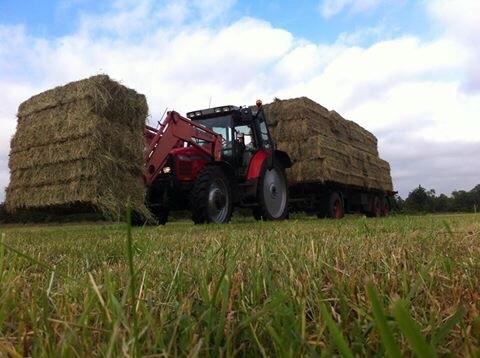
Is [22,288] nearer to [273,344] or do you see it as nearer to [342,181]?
[273,344]

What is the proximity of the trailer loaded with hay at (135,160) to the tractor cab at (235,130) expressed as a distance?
21 millimetres

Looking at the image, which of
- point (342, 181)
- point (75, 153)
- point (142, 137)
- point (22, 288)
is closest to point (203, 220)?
point (142, 137)

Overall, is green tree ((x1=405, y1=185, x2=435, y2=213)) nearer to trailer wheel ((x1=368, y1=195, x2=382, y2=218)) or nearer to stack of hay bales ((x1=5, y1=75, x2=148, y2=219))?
trailer wheel ((x1=368, y1=195, x2=382, y2=218))

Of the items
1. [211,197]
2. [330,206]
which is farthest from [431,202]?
[211,197]

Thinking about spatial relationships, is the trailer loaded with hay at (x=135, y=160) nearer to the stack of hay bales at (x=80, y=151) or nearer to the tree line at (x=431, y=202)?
the stack of hay bales at (x=80, y=151)

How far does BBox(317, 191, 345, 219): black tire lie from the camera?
1420cm

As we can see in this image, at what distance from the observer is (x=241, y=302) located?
50.7 inches

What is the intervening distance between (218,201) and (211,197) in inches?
11.2

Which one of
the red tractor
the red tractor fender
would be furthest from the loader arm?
the red tractor fender

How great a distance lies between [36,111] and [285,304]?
323 inches

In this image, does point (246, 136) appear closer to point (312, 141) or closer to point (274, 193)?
point (274, 193)

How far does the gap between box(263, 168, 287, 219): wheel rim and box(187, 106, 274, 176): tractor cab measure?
2.09ft

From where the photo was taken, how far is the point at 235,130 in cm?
1104

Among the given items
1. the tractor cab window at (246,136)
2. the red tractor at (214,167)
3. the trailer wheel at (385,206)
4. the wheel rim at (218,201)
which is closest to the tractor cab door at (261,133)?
the red tractor at (214,167)
